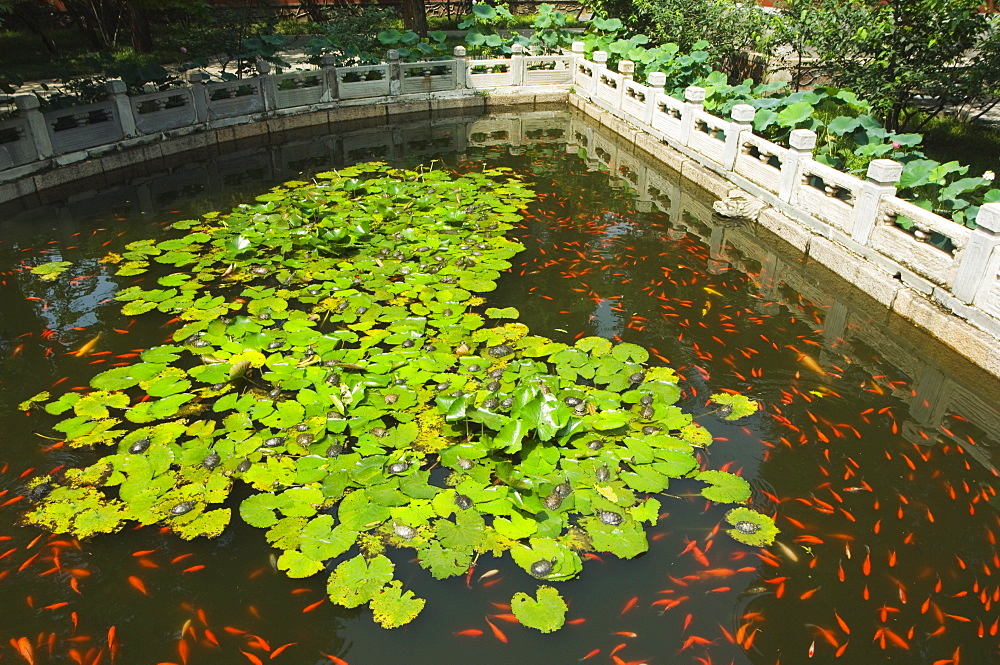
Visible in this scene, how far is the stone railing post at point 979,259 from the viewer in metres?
5.00

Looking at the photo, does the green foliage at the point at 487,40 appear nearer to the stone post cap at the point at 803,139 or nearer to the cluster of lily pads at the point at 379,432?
the stone post cap at the point at 803,139

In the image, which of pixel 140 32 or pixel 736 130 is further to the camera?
pixel 140 32

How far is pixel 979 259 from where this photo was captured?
5.20 metres

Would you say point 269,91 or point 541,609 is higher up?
point 269,91

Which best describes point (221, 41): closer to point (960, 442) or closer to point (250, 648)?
point (250, 648)

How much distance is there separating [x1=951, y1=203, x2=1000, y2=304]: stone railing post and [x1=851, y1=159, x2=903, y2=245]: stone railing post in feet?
3.51

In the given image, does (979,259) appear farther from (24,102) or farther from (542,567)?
(24,102)


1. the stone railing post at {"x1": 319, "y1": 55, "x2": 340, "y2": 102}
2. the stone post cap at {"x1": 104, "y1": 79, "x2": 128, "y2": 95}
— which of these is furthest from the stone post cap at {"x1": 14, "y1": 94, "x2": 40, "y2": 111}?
the stone railing post at {"x1": 319, "y1": 55, "x2": 340, "y2": 102}

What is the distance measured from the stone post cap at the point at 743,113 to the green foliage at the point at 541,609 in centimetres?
701

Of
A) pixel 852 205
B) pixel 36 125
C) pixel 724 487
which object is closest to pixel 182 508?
pixel 724 487

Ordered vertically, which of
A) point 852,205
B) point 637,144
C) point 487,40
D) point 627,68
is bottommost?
point 637,144

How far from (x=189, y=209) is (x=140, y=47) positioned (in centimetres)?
1084

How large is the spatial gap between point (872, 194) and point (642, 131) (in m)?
5.43

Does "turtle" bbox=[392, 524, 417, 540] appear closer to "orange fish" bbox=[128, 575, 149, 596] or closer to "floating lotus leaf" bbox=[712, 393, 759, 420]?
"orange fish" bbox=[128, 575, 149, 596]
